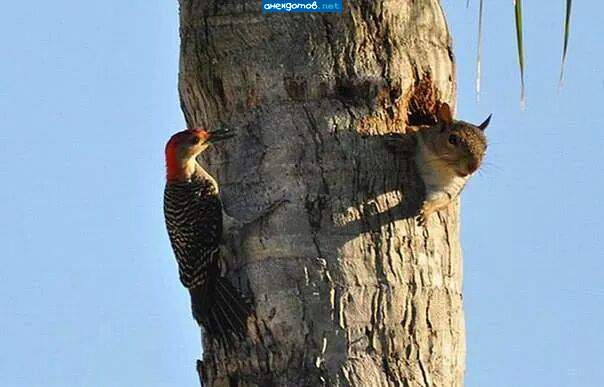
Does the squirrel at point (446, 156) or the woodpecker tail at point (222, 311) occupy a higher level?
the squirrel at point (446, 156)

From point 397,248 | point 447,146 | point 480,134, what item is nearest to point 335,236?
point 397,248

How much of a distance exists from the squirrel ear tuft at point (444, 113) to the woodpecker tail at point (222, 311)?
57.0 inches

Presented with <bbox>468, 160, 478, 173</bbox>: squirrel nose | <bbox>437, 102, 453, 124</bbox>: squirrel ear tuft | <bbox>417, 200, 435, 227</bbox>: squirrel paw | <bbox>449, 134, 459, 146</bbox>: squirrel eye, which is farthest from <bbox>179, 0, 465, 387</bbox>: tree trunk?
<bbox>468, 160, 478, 173</bbox>: squirrel nose

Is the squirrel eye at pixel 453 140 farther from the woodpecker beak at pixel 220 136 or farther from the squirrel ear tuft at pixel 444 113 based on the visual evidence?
the woodpecker beak at pixel 220 136

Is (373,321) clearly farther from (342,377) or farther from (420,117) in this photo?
(420,117)

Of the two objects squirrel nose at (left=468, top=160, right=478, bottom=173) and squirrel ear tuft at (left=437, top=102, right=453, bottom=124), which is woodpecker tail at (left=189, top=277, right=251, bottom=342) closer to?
squirrel ear tuft at (left=437, top=102, right=453, bottom=124)

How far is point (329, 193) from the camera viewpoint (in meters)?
5.44

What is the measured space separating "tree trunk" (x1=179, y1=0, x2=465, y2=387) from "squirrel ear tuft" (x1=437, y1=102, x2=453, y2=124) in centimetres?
22

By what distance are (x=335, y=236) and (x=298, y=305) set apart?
35 centimetres

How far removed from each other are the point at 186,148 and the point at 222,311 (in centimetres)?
119

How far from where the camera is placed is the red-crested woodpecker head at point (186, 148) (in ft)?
19.3

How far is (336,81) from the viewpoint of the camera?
5633 mm

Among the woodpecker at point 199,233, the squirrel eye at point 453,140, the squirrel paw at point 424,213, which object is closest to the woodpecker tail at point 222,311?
the woodpecker at point 199,233

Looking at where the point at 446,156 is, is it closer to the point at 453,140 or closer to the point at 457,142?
the point at 453,140
